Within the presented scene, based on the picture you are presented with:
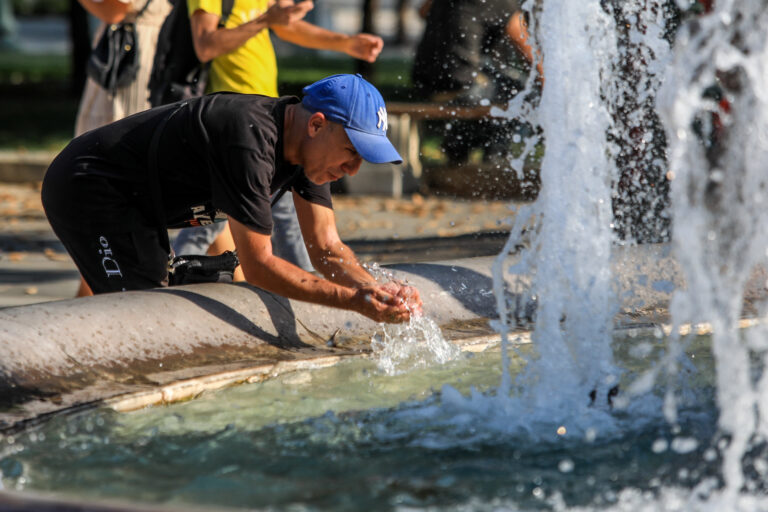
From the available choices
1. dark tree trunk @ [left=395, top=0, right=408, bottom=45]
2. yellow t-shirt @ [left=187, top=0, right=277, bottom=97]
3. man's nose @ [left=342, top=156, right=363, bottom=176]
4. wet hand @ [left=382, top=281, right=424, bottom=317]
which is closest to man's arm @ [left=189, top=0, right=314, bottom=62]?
yellow t-shirt @ [left=187, top=0, right=277, bottom=97]

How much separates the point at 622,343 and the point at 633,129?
9.19 feet

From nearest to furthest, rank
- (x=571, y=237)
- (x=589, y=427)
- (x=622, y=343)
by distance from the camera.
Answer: (x=589, y=427), (x=571, y=237), (x=622, y=343)

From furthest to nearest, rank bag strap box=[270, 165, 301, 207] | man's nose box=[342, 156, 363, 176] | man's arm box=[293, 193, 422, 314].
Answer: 1. man's arm box=[293, 193, 422, 314]
2. bag strap box=[270, 165, 301, 207]
3. man's nose box=[342, 156, 363, 176]

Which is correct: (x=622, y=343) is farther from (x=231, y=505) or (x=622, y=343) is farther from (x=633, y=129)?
(x=633, y=129)

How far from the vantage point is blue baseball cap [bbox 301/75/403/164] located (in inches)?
128

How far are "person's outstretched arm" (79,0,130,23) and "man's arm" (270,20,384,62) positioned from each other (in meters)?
0.66

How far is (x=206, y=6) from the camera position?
15.1ft

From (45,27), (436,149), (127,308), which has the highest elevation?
(127,308)

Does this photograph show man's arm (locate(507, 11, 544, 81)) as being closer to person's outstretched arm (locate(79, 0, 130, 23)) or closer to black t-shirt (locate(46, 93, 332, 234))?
person's outstretched arm (locate(79, 0, 130, 23))

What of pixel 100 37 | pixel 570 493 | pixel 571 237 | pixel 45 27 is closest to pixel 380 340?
pixel 571 237

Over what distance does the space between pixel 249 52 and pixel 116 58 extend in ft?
2.00

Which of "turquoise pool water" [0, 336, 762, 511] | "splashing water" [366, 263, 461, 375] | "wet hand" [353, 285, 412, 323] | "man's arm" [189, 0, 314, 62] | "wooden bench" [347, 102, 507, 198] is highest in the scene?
"man's arm" [189, 0, 314, 62]

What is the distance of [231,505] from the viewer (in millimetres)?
2561

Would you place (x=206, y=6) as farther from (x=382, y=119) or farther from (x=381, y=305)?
(x=381, y=305)
